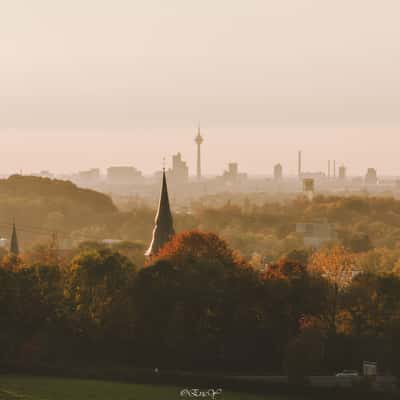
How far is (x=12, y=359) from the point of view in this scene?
59.0 metres

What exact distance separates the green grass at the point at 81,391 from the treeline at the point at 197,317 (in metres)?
4.52

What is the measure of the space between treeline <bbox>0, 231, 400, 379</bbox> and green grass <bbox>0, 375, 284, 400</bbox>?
4519 millimetres

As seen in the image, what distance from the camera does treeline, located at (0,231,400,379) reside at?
59.9 meters

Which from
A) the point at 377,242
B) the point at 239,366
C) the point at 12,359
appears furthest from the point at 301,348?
the point at 377,242

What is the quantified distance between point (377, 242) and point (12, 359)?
12289 cm

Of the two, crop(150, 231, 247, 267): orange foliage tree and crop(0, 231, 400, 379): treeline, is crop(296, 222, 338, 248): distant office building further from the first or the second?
crop(0, 231, 400, 379): treeline

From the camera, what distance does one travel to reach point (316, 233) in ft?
602

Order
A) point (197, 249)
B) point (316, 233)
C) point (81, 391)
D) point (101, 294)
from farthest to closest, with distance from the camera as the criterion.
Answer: point (316, 233)
point (197, 249)
point (101, 294)
point (81, 391)

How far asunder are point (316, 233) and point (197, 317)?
122 meters

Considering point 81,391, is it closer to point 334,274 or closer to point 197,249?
point 197,249

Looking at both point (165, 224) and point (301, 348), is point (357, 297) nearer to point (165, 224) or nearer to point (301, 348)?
point (301, 348)

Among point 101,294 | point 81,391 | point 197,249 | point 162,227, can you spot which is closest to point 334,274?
point 162,227

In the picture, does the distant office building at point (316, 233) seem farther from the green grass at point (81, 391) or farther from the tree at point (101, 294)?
the green grass at point (81, 391)

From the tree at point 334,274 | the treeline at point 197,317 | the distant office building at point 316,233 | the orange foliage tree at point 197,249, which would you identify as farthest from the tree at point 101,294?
the distant office building at point 316,233
